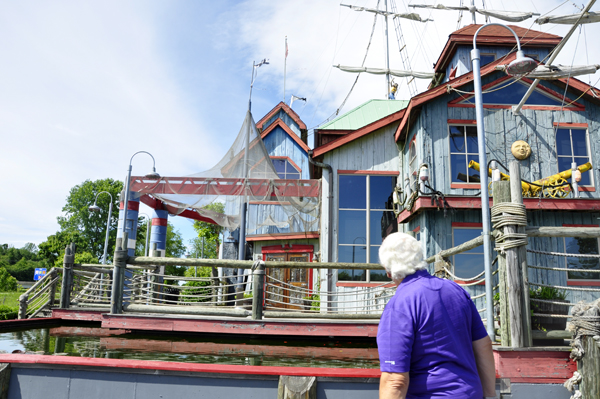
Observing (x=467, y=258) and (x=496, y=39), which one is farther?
(x=496, y=39)

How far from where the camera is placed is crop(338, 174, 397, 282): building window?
12.0 metres

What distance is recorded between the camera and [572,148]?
37.4ft

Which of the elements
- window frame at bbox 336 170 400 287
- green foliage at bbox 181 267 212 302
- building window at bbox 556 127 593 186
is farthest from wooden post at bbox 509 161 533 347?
building window at bbox 556 127 593 186

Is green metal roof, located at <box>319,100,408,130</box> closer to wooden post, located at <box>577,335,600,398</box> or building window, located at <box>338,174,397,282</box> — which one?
building window, located at <box>338,174,397,282</box>

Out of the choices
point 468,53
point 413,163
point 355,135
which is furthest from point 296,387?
point 468,53

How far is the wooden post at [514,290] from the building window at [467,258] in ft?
23.4

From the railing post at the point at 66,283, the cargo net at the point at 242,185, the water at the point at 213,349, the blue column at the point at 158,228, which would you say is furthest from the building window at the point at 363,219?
the blue column at the point at 158,228

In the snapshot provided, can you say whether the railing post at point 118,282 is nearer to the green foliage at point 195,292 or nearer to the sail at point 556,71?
the green foliage at point 195,292

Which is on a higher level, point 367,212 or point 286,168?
point 286,168

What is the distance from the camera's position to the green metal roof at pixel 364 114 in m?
18.3

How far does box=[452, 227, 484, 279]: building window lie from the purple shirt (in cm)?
897

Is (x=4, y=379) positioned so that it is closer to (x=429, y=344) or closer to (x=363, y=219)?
(x=429, y=344)

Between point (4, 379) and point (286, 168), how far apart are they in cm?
1640

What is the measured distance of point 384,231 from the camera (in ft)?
40.8
